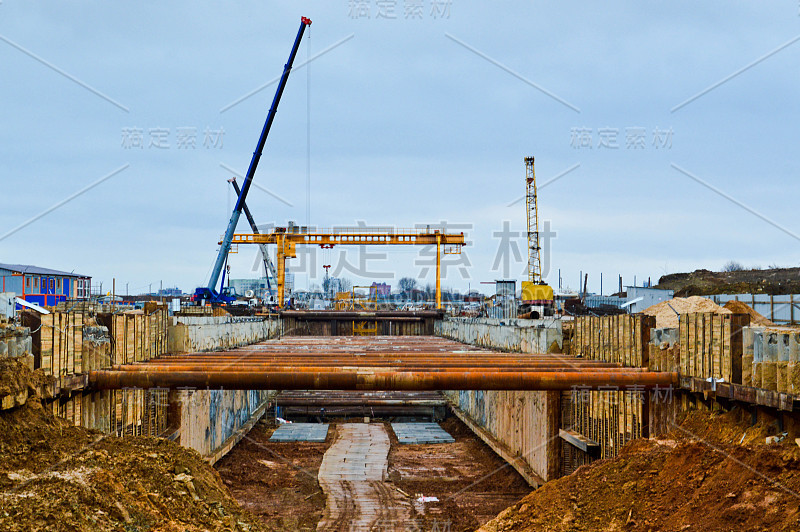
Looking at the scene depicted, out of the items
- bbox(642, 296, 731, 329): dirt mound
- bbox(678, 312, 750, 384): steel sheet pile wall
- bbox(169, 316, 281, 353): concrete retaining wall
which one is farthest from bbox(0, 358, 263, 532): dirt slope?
bbox(642, 296, 731, 329): dirt mound

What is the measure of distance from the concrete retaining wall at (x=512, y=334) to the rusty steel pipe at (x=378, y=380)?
664cm

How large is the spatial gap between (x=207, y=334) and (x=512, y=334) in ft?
31.6

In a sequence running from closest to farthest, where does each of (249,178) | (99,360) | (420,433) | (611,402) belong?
(99,360) < (611,402) < (420,433) < (249,178)

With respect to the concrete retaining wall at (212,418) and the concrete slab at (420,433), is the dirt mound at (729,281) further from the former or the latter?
the concrete retaining wall at (212,418)

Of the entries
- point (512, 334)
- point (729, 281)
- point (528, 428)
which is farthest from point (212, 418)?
point (729, 281)

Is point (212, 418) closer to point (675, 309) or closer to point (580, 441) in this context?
point (580, 441)

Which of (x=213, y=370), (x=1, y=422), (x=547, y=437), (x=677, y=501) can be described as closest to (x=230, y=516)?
(x=1, y=422)

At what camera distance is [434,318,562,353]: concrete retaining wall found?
708 inches

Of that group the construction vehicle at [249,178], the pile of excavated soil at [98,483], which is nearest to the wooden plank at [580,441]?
the pile of excavated soil at [98,483]

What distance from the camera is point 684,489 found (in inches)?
288

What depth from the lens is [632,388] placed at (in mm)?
11211

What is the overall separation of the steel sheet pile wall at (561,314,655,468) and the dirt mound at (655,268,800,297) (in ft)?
157

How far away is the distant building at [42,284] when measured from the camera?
5470 centimetres

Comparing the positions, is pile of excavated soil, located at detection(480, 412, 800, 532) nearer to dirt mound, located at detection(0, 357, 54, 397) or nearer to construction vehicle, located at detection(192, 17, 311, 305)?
dirt mound, located at detection(0, 357, 54, 397)
